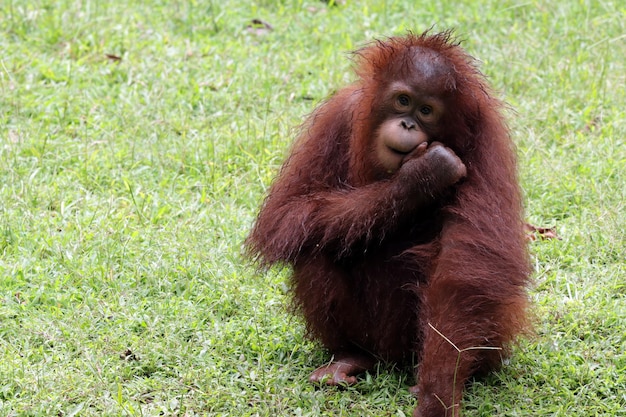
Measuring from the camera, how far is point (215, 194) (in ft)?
17.8

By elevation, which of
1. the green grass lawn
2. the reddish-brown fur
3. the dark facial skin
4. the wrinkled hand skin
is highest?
the dark facial skin

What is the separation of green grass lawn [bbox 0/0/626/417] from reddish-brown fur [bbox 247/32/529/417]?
0.25m

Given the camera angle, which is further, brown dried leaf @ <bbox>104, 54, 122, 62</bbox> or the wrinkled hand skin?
brown dried leaf @ <bbox>104, 54, 122, 62</bbox>

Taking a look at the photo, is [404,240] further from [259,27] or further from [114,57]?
[259,27]

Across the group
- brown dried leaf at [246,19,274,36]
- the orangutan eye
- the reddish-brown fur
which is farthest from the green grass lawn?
the orangutan eye

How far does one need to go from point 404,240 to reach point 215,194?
1.76m

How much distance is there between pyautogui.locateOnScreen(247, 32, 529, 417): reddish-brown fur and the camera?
356 cm

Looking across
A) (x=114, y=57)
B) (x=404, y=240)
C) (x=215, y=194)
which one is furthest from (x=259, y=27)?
(x=404, y=240)

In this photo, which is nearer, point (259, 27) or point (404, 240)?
point (404, 240)

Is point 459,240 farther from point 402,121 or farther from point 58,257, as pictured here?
point 58,257

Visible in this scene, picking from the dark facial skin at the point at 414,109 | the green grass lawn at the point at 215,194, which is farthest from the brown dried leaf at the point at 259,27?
the dark facial skin at the point at 414,109

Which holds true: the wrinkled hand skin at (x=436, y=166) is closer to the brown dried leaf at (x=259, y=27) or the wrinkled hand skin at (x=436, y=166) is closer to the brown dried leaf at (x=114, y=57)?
the brown dried leaf at (x=114, y=57)

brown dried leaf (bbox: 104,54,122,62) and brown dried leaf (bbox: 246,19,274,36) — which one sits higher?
brown dried leaf (bbox: 246,19,274,36)

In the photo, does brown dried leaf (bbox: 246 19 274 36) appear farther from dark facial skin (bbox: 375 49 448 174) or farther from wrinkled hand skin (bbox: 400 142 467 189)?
wrinkled hand skin (bbox: 400 142 467 189)
